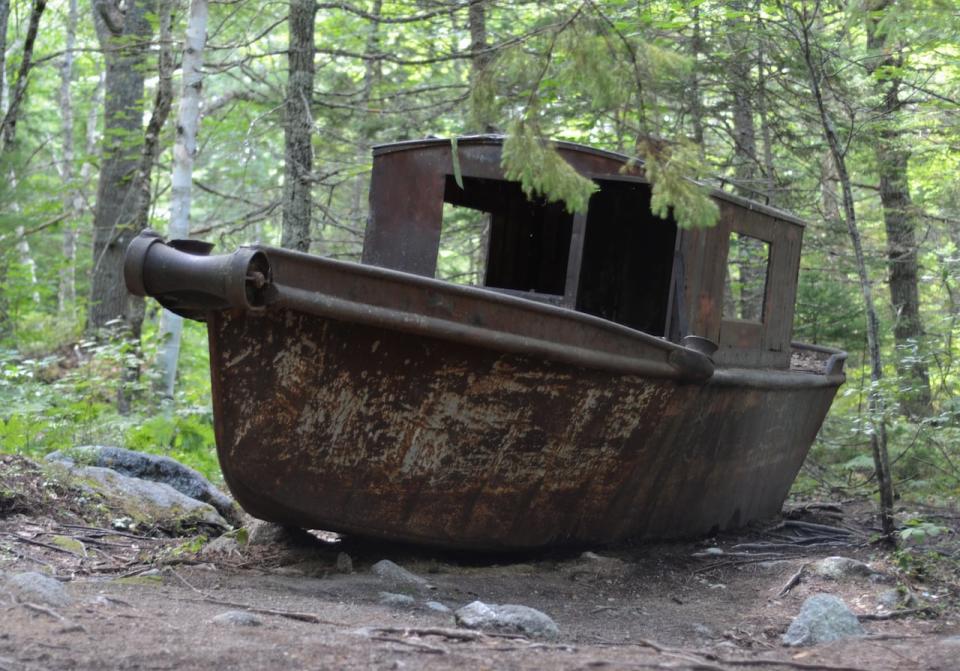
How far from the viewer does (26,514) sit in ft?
17.8

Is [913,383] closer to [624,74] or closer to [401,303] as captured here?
[624,74]

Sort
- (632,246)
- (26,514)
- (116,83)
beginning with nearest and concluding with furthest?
(26,514), (632,246), (116,83)

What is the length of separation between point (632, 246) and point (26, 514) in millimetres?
4865

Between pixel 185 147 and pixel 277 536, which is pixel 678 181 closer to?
pixel 277 536

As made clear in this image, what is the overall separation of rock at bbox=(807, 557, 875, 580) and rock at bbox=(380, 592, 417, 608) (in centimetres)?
229

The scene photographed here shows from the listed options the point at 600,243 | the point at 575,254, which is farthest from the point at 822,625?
the point at 600,243

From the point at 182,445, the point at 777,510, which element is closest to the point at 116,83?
the point at 182,445

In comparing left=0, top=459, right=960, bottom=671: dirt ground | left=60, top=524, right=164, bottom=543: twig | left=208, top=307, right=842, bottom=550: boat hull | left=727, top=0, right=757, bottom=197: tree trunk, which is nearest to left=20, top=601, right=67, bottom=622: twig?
left=0, top=459, right=960, bottom=671: dirt ground

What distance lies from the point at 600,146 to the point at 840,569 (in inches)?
286

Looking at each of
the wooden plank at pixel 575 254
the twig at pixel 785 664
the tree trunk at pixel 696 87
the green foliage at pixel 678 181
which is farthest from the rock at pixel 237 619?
the tree trunk at pixel 696 87

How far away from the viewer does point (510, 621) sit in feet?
12.4

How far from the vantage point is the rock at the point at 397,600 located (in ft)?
13.8

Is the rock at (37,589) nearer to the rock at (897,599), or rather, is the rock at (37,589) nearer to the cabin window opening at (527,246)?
the rock at (897,599)

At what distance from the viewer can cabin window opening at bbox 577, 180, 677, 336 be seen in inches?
316
